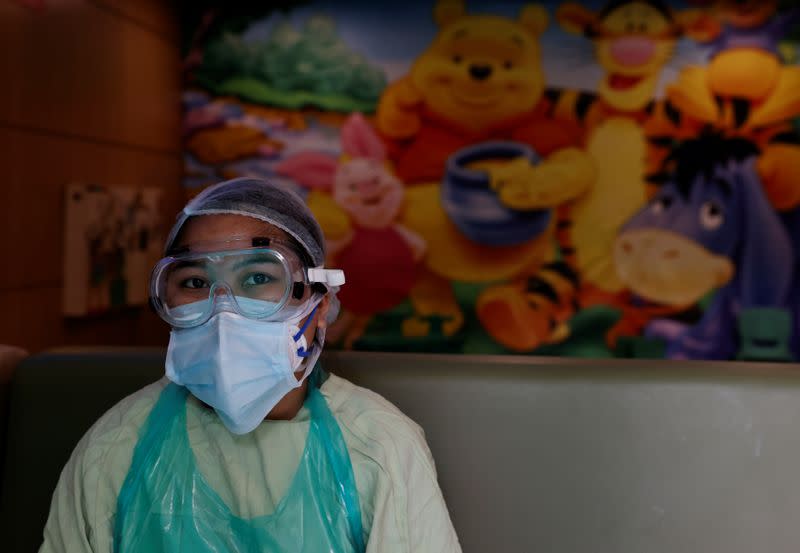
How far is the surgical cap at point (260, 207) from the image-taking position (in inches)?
53.5

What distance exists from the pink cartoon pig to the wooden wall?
0.91m

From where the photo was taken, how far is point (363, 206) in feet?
15.6

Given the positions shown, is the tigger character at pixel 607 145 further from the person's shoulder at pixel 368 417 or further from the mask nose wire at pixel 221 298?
the mask nose wire at pixel 221 298

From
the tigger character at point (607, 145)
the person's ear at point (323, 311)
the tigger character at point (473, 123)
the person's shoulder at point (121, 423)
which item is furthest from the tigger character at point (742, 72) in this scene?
the person's shoulder at point (121, 423)

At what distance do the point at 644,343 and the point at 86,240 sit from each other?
3046 mm

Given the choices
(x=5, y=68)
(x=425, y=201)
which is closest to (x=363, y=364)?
(x=5, y=68)

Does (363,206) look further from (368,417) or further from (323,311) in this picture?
(368,417)

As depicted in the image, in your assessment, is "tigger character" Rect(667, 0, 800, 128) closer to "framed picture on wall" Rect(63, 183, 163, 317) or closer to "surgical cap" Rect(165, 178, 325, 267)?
"framed picture on wall" Rect(63, 183, 163, 317)

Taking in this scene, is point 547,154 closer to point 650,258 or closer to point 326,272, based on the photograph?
point 650,258

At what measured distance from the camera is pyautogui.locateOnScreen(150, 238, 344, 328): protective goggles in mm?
1329

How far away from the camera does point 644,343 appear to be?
4707mm

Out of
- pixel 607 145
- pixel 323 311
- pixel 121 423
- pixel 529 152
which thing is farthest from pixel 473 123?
pixel 121 423

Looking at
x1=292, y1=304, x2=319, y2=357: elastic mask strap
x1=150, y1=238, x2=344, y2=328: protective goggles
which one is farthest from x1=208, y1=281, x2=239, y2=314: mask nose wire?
x1=292, y1=304, x2=319, y2=357: elastic mask strap

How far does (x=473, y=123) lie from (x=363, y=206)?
793 millimetres
